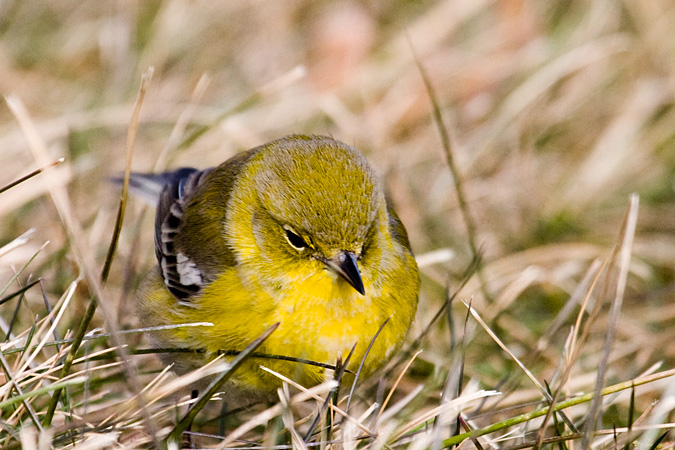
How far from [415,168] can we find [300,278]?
2.78 meters

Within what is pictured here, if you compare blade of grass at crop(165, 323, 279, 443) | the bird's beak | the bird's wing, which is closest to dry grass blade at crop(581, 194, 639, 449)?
the bird's beak

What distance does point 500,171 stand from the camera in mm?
5402

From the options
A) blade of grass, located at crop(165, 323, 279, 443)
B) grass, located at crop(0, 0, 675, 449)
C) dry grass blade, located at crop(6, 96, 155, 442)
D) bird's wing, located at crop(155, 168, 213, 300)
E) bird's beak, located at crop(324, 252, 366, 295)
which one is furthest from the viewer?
bird's wing, located at crop(155, 168, 213, 300)

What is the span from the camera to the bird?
2.78m

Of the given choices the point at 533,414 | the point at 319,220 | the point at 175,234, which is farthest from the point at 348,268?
the point at 175,234

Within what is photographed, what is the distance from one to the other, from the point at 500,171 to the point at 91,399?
10.8ft

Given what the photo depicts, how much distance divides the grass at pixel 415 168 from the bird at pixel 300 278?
0.68ft

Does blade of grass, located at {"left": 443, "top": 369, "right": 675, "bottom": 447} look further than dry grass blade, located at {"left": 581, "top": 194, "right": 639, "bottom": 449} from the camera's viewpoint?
Yes

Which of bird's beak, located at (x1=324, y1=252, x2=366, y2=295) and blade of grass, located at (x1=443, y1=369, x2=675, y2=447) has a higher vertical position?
bird's beak, located at (x1=324, y1=252, x2=366, y2=295)

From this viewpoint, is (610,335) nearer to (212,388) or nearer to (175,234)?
(212,388)

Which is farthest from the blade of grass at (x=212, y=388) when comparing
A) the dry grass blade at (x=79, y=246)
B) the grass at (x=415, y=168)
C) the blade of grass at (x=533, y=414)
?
the blade of grass at (x=533, y=414)

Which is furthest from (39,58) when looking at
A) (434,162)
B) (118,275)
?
(434,162)

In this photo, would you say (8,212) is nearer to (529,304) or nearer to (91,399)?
(91,399)

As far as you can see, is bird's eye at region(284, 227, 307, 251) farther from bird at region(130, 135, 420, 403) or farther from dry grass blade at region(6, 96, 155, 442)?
dry grass blade at region(6, 96, 155, 442)
